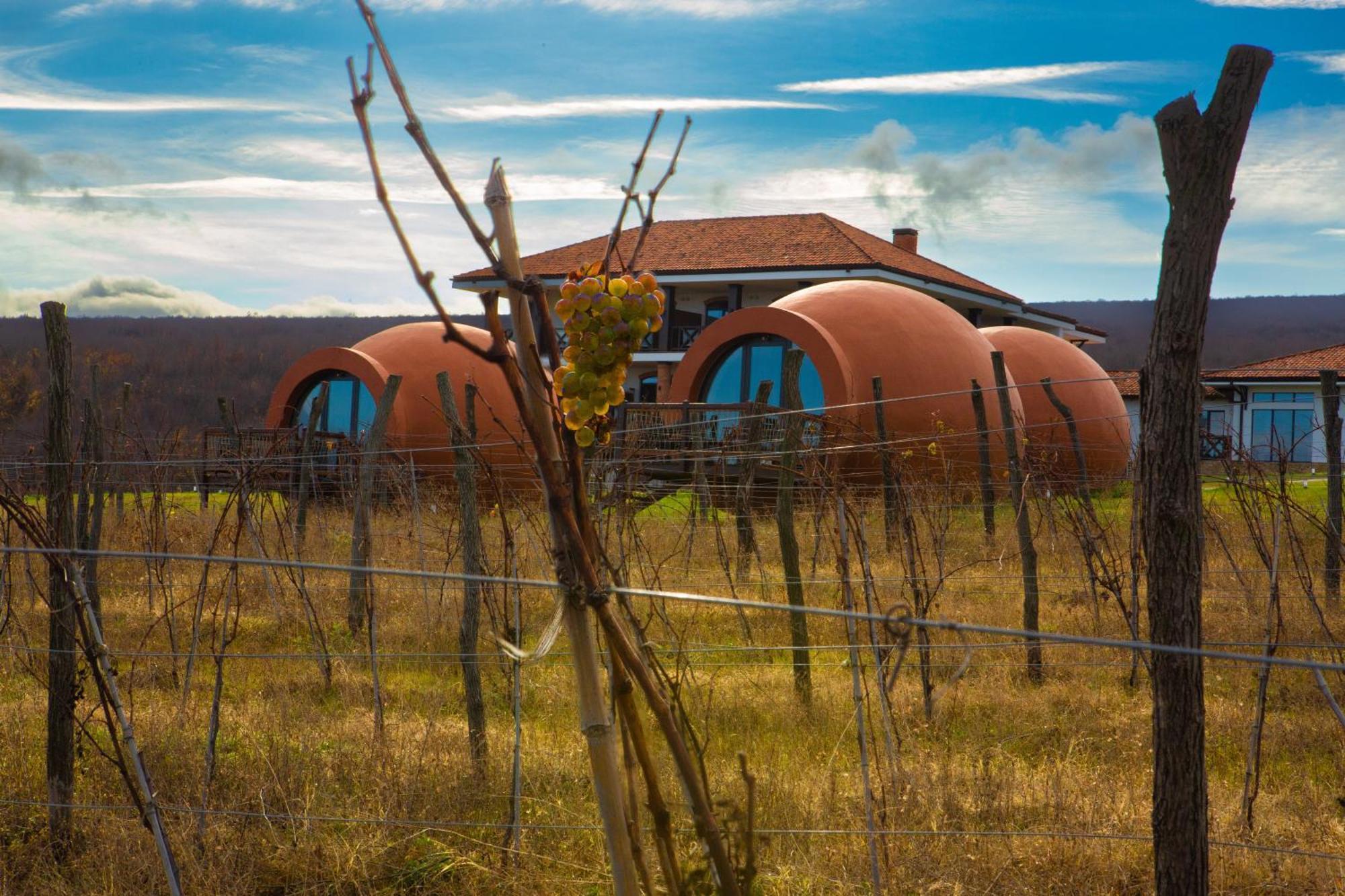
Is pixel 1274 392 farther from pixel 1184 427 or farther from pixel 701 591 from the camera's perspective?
pixel 1184 427

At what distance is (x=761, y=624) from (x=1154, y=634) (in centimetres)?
494

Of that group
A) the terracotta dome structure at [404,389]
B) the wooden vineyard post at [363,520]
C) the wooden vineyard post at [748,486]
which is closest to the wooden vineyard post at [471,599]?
the wooden vineyard post at [363,520]

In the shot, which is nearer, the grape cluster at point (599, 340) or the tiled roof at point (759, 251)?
the grape cluster at point (599, 340)

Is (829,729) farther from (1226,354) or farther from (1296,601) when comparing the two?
(1226,354)

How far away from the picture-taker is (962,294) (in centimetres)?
2511

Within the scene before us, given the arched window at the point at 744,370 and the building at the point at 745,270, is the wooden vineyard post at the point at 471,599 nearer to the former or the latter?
the arched window at the point at 744,370

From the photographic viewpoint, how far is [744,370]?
16234 mm

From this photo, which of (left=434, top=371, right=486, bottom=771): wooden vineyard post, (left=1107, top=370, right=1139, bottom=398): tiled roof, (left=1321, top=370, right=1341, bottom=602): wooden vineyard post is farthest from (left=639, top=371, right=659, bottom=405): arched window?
(left=434, top=371, right=486, bottom=771): wooden vineyard post

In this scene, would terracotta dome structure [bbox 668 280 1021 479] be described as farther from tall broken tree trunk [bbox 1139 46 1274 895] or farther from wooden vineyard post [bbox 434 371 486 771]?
tall broken tree trunk [bbox 1139 46 1274 895]

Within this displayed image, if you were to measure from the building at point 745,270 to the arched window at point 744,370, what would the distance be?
460cm

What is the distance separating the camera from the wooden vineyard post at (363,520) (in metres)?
Result: 6.70

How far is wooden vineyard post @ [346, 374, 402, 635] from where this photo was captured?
6.70m

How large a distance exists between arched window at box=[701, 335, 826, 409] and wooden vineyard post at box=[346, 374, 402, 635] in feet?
27.9

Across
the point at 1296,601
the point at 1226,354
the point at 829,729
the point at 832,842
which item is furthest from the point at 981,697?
the point at 1226,354
